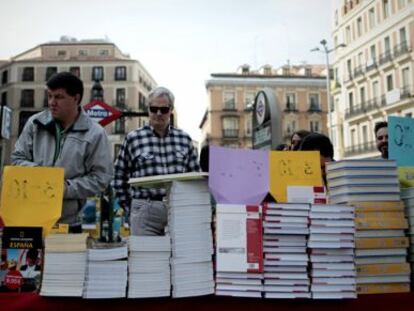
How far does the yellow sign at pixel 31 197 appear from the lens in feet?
6.61

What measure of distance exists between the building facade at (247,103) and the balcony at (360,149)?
1729cm

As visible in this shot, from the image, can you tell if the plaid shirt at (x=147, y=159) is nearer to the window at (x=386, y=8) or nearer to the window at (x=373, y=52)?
the window at (x=386, y=8)

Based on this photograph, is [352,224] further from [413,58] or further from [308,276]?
[413,58]

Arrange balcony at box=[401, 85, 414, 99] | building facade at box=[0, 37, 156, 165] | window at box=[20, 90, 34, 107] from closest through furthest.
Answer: balcony at box=[401, 85, 414, 99] → window at box=[20, 90, 34, 107] → building facade at box=[0, 37, 156, 165]

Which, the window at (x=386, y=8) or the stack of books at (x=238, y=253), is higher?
the window at (x=386, y=8)

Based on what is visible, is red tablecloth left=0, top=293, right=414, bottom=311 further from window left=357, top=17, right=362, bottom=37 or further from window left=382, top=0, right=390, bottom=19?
window left=357, top=17, right=362, bottom=37

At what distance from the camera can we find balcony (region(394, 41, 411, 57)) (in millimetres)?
35250

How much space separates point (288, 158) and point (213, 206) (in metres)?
0.42

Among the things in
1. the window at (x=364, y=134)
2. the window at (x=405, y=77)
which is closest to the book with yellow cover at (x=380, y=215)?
the window at (x=405, y=77)

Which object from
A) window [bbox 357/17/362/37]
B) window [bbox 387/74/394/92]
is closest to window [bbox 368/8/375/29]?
window [bbox 357/17/362/37]

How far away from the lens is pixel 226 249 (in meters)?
1.91

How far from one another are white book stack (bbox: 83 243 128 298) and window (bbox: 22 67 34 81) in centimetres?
5926

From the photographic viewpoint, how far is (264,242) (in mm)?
1956

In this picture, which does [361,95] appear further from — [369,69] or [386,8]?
[386,8]
